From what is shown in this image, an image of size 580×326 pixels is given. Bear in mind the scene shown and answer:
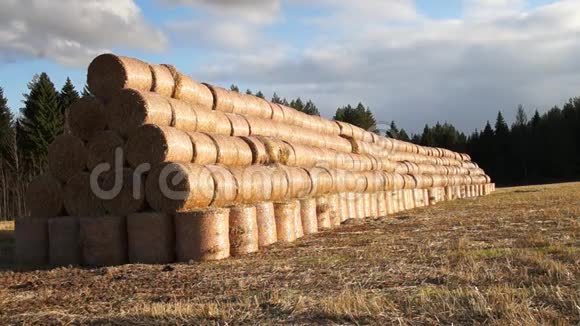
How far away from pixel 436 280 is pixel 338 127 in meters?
14.9

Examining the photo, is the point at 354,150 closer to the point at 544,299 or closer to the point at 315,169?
the point at 315,169

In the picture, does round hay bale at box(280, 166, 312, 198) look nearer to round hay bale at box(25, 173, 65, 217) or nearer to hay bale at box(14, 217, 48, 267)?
round hay bale at box(25, 173, 65, 217)

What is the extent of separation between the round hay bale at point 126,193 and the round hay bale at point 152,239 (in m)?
0.28

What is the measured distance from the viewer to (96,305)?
5.99 m

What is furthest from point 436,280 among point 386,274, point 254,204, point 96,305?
point 254,204

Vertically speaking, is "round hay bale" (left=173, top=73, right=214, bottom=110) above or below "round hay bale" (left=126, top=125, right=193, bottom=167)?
above

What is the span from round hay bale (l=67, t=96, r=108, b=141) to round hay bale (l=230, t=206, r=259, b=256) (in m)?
2.58

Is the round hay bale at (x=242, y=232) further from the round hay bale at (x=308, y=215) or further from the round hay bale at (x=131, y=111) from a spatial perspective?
the round hay bale at (x=308, y=215)

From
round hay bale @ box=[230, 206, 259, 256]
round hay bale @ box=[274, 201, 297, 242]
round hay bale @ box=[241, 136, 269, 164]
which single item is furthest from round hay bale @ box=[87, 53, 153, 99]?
round hay bale @ box=[274, 201, 297, 242]

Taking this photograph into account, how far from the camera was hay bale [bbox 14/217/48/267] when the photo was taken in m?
9.95

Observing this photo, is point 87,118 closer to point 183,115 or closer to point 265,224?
point 183,115

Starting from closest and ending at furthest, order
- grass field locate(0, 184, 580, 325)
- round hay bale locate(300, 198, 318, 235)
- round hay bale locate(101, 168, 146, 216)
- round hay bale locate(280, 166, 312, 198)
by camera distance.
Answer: grass field locate(0, 184, 580, 325) → round hay bale locate(101, 168, 146, 216) → round hay bale locate(280, 166, 312, 198) → round hay bale locate(300, 198, 318, 235)

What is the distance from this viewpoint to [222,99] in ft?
43.5

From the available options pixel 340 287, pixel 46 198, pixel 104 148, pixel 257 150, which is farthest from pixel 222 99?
pixel 340 287
